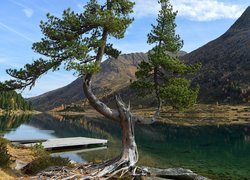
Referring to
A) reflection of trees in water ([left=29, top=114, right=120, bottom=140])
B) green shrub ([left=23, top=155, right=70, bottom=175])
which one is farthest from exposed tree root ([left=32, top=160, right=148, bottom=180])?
reflection of trees in water ([left=29, top=114, right=120, bottom=140])

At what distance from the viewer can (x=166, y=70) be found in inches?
1157

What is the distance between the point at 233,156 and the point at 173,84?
3746 centimetres

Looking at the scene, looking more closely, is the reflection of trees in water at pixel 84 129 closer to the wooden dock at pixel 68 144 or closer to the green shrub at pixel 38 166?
the wooden dock at pixel 68 144

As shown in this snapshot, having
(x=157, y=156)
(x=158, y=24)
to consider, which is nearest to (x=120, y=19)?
(x=158, y=24)

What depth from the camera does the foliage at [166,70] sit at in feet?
88.5

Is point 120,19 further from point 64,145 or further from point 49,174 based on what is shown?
point 64,145

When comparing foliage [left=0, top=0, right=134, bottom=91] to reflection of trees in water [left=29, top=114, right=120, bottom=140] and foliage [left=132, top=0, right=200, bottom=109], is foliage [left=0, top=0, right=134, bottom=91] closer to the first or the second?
foliage [left=132, top=0, right=200, bottom=109]

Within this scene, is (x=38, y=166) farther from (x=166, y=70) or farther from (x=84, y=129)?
(x=84, y=129)

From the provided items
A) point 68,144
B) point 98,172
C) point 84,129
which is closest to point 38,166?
point 98,172

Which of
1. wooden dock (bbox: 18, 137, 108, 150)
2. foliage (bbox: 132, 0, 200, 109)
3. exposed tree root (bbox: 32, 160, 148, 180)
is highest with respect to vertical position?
foliage (bbox: 132, 0, 200, 109)

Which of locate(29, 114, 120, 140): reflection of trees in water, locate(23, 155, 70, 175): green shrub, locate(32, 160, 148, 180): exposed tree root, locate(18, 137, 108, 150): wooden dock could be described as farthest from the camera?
locate(29, 114, 120, 140): reflection of trees in water

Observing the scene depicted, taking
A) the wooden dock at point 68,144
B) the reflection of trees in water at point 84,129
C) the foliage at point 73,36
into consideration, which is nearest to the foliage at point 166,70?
the foliage at point 73,36

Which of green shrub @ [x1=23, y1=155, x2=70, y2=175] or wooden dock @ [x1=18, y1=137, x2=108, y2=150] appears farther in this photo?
wooden dock @ [x1=18, y1=137, x2=108, y2=150]

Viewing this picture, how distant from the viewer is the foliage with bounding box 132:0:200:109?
→ 26984mm
